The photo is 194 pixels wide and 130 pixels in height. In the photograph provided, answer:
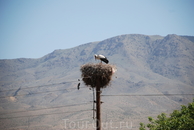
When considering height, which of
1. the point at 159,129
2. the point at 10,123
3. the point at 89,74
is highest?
the point at 89,74

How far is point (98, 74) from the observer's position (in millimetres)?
15891

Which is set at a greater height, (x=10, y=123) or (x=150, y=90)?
(x=150, y=90)

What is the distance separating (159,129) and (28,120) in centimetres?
11092

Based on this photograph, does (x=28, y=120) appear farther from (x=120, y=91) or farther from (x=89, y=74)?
(x=89, y=74)

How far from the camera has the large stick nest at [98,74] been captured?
1600cm

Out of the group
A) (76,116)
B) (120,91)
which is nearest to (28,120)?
(76,116)

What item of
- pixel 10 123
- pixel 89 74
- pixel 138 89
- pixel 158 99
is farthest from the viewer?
pixel 138 89

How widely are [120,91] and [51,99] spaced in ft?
159

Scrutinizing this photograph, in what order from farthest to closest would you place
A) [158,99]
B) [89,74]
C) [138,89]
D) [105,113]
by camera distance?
[138,89], [158,99], [105,113], [89,74]

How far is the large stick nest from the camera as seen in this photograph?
52.5 feet

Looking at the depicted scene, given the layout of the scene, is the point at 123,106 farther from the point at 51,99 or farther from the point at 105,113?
the point at 51,99

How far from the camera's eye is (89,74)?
53.1 feet

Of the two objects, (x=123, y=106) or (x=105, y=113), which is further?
(x=123, y=106)

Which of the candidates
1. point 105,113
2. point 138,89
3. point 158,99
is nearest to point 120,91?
point 138,89
